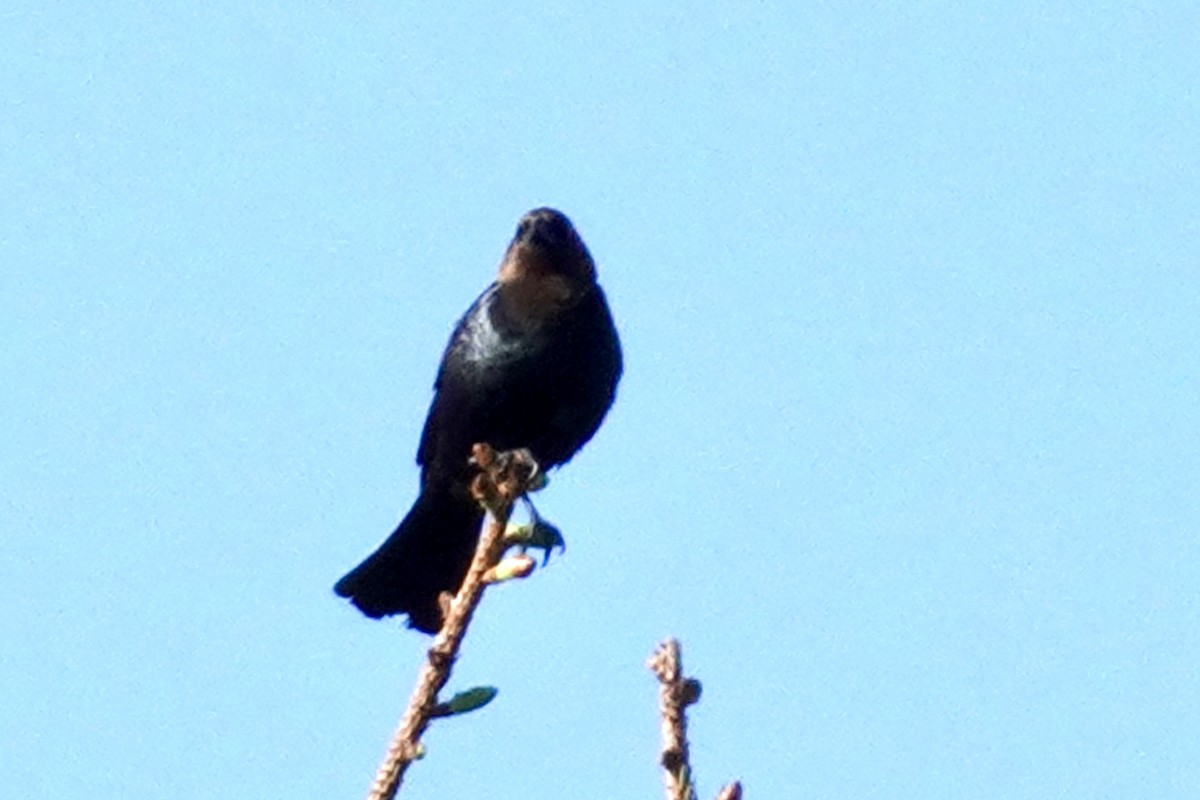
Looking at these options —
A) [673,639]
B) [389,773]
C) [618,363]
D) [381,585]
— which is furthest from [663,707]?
[618,363]

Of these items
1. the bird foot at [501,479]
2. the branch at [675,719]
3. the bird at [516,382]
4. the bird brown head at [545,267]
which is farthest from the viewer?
the bird brown head at [545,267]

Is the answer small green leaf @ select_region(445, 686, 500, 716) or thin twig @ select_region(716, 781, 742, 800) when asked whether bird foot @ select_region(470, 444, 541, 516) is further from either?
thin twig @ select_region(716, 781, 742, 800)

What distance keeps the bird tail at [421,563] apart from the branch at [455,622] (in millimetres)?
2746

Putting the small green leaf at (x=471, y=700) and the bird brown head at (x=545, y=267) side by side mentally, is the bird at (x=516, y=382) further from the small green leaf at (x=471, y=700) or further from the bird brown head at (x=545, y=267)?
the small green leaf at (x=471, y=700)

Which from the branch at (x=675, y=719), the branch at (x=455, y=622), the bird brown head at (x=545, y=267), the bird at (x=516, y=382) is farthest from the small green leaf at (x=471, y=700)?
the bird brown head at (x=545, y=267)

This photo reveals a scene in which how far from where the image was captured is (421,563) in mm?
5656

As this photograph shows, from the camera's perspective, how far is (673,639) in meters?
1.81

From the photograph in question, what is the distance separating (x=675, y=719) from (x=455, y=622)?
0.36 m

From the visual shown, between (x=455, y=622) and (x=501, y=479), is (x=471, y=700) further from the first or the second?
(x=501, y=479)

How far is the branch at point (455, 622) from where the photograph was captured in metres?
1.81

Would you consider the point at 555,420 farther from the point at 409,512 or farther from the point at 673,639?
the point at 673,639

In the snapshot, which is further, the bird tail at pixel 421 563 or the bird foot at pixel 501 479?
the bird tail at pixel 421 563

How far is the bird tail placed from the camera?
5.37 meters

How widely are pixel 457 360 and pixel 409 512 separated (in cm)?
40
